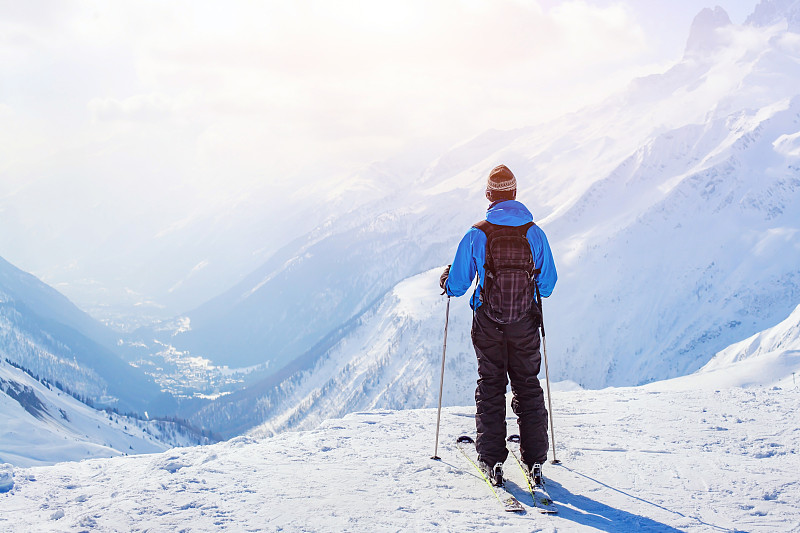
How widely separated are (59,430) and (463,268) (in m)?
132

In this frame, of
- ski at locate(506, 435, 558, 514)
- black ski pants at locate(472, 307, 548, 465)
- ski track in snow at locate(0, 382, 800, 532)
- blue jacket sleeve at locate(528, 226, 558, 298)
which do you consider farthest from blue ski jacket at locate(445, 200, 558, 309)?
ski track in snow at locate(0, 382, 800, 532)

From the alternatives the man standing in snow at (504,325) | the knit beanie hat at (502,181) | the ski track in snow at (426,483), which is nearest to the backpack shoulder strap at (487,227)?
the man standing in snow at (504,325)

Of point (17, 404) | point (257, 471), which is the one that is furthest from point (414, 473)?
point (17, 404)

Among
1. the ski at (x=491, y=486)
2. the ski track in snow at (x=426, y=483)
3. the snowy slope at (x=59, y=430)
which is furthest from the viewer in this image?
the snowy slope at (x=59, y=430)

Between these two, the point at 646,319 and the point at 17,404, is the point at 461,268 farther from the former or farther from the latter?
the point at 646,319

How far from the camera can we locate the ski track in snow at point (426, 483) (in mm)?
6332

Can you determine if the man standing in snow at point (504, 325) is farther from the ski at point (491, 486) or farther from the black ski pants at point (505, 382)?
the ski at point (491, 486)

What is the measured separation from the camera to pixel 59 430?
11200 cm

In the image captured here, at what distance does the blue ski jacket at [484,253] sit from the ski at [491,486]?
2513 millimetres

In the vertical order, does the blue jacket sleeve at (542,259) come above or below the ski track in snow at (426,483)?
above

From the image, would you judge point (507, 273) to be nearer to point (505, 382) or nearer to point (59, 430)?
point (505, 382)

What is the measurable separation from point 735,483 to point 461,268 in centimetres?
476

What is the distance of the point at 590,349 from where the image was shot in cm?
17925

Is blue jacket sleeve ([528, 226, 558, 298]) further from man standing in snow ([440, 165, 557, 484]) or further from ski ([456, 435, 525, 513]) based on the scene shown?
ski ([456, 435, 525, 513])
